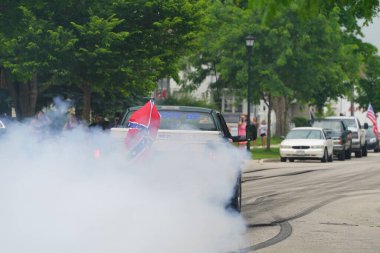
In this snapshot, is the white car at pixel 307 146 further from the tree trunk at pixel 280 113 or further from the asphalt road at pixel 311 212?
the tree trunk at pixel 280 113

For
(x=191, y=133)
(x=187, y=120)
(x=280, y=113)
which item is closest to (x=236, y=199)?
(x=187, y=120)

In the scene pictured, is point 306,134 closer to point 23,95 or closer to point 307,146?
point 307,146

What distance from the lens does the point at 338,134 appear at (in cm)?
4172

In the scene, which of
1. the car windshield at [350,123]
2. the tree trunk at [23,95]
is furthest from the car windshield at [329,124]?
the tree trunk at [23,95]

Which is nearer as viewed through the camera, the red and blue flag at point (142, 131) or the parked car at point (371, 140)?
the red and blue flag at point (142, 131)

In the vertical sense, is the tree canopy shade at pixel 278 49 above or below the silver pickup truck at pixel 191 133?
above

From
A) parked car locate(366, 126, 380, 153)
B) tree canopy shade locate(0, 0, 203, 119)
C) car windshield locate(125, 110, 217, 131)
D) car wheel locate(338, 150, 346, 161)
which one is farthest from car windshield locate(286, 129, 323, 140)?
car windshield locate(125, 110, 217, 131)

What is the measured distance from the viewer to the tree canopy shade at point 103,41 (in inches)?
1286

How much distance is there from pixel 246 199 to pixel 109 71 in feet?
54.8

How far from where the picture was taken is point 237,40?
48.2 meters

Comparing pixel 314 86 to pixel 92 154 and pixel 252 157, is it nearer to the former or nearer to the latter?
pixel 252 157

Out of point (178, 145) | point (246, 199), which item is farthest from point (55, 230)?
point (246, 199)

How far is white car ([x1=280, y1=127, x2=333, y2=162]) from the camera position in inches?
1476

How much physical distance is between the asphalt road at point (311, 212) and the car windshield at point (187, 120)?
5.18ft
